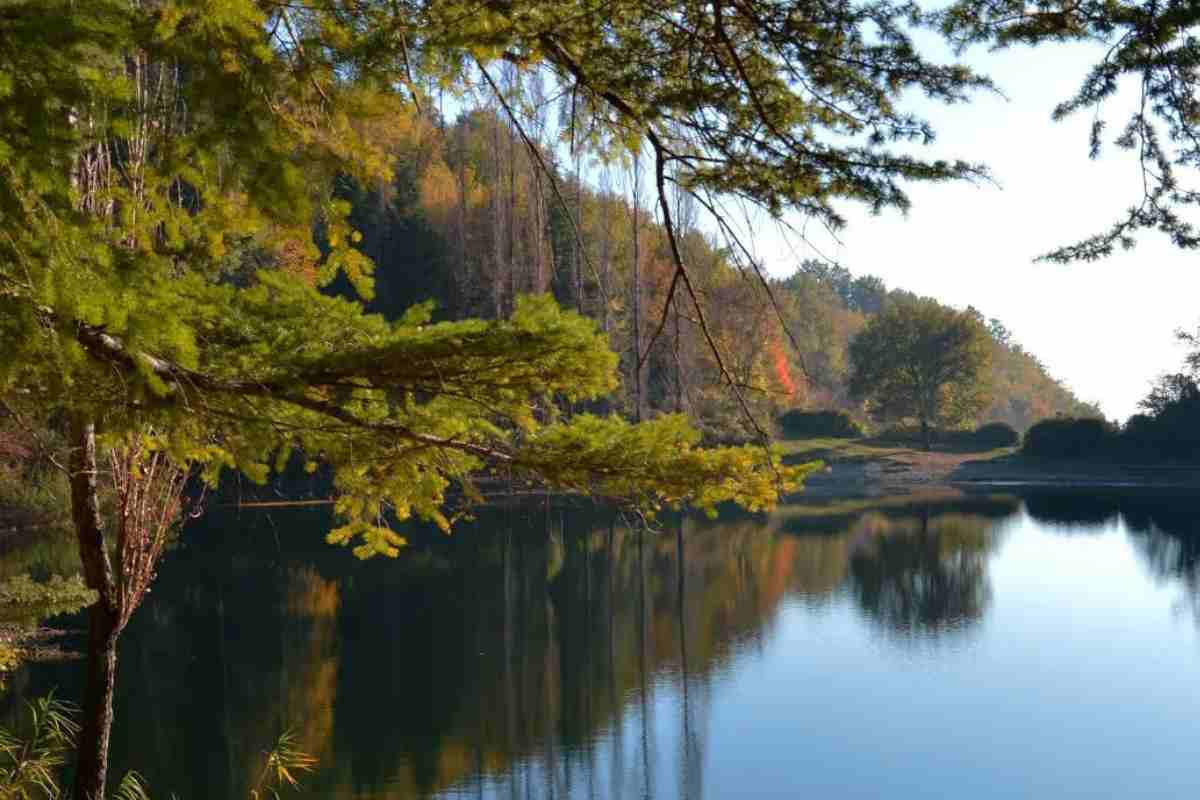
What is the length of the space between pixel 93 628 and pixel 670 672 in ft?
24.9

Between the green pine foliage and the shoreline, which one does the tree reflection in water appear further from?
the shoreline

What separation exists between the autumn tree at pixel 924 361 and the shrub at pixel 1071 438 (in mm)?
5269

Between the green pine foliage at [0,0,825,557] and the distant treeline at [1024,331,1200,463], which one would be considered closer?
the green pine foliage at [0,0,825,557]

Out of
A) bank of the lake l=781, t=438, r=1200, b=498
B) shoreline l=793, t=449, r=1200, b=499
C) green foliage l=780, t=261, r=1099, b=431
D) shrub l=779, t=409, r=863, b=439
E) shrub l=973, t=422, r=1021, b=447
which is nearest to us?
shoreline l=793, t=449, r=1200, b=499

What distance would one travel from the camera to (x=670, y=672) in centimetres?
1194

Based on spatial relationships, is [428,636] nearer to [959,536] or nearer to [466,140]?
[959,536]

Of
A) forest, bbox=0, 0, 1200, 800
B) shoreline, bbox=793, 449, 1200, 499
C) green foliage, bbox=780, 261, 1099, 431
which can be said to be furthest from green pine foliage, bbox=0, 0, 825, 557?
green foliage, bbox=780, 261, 1099, 431

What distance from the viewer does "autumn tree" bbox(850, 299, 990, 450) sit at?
4228 centimetres

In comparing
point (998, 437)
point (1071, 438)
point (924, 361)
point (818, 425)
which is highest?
point (924, 361)

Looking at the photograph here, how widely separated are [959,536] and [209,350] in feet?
67.0

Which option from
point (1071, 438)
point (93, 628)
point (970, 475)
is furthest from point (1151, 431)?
point (93, 628)

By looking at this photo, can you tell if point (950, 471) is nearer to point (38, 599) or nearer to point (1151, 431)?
point (1151, 431)

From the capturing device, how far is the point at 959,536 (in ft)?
73.4

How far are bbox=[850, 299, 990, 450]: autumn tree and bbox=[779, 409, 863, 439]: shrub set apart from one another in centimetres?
190
